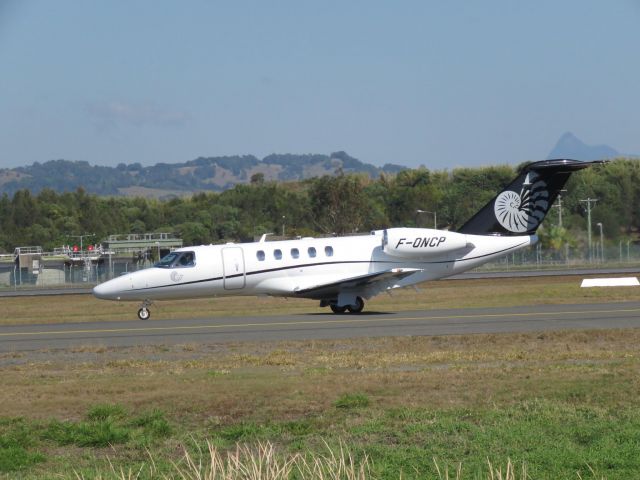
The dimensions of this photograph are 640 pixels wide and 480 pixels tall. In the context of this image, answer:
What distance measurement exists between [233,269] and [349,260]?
364 centimetres

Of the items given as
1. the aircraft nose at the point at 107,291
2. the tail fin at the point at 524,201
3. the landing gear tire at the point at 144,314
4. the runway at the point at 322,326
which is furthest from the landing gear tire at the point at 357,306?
the aircraft nose at the point at 107,291

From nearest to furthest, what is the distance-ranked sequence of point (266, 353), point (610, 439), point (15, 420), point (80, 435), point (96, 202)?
point (610, 439) < point (80, 435) < point (15, 420) < point (266, 353) < point (96, 202)

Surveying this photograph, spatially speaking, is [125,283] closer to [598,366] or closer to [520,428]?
[598,366]

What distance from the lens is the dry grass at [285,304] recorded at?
32.5 metres

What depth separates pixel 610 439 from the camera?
413 inches

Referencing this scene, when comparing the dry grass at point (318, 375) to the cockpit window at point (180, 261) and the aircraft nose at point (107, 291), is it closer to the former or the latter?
the cockpit window at point (180, 261)

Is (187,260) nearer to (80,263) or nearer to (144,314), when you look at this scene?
(144,314)

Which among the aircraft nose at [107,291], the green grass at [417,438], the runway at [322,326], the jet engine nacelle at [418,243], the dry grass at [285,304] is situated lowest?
the green grass at [417,438]

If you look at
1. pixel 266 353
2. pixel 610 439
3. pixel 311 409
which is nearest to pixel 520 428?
pixel 610 439

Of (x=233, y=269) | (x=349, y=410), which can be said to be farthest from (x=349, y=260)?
(x=349, y=410)

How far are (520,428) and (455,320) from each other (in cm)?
1467

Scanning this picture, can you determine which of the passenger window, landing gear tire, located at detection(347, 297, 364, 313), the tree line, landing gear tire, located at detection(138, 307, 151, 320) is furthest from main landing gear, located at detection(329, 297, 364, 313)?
the tree line

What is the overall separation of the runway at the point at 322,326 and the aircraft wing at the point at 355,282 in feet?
2.53

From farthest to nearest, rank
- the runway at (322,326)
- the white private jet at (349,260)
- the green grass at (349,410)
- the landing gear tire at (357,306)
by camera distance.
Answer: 1. the landing gear tire at (357,306)
2. the white private jet at (349,260)
3. the runway at (322,326)
4. the green grass at (349,410)
